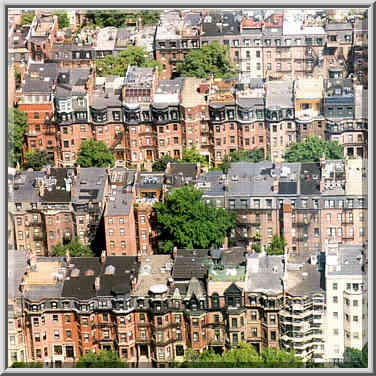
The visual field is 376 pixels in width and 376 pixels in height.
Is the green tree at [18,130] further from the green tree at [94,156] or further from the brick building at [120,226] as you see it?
the brick building at [120,226]

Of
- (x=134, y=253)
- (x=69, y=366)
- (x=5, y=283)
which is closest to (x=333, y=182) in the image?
(x=134, y=253)

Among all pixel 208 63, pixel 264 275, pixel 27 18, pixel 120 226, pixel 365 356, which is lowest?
pixel 365 356

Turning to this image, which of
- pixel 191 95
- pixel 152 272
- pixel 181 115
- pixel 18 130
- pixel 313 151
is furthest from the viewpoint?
pixel 191 95

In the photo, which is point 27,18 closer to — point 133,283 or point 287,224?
point 287,224

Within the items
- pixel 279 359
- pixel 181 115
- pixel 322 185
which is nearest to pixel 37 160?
pixel 181 115

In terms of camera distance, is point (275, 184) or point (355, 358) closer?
point (355, 358)

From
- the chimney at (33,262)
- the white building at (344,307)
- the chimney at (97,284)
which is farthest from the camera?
the chimney at (33,262)

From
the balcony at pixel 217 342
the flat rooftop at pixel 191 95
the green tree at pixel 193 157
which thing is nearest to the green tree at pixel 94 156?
the green tree at pixel 193 157

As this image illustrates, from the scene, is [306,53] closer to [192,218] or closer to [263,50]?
[263,50]
